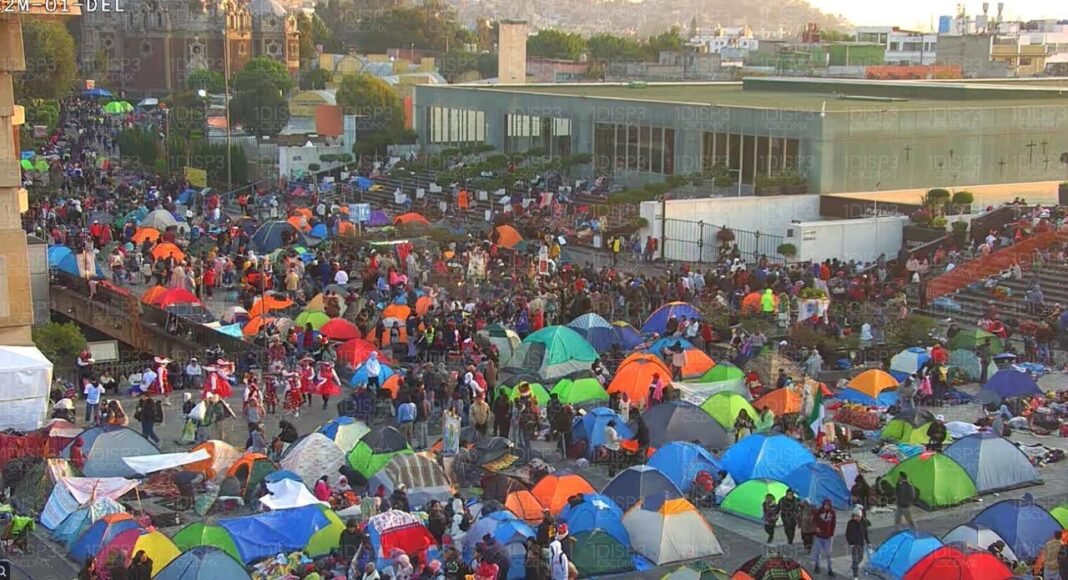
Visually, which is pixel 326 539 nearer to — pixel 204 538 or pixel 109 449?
pixel 204 538

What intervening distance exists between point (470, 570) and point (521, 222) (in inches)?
1031

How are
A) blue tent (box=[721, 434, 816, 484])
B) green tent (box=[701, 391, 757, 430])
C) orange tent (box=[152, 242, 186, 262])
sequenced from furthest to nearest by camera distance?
orange tent (box=[152, 242, 186, 262]) < green tent (box=[701, 391, 757, 430]) < blue tent (box=[721, 434, 816, 484])

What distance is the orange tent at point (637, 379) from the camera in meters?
23.5

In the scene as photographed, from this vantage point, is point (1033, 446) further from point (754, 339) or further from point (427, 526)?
point (427, 526)

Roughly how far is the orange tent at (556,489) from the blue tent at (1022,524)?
4.53 metres

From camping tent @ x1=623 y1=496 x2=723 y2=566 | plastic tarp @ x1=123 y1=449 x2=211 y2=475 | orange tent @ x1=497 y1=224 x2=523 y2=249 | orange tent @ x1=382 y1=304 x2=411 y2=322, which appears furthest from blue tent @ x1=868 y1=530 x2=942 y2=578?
orange tent @ x1=497 y1=224 x2=523 y2=249

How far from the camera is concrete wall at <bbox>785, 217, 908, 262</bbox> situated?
35.9 meters

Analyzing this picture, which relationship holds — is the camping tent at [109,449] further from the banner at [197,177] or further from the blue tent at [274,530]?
the banner at [197,177]

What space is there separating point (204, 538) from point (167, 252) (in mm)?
20532

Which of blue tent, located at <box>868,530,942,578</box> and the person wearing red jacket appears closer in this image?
→ blue tent, located at <box>868,530,942,578</box>

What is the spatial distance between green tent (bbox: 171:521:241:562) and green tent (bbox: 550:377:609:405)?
782 centimetres

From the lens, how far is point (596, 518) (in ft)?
55.4

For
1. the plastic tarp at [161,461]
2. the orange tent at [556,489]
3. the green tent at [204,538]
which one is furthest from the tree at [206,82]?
the green tent at [204,538]

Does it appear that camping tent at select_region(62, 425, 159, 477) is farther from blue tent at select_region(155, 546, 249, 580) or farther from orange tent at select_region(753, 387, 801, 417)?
orange tent at select_region(753, 387, 801, 417)
